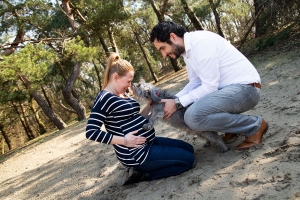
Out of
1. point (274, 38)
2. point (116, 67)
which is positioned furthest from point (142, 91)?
point (274, 38)

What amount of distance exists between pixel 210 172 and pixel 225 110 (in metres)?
0.65

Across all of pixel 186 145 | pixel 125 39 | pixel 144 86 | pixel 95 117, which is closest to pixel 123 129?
pixel 95 117

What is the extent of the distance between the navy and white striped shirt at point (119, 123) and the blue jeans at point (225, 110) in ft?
1.73

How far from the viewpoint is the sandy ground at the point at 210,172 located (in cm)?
216

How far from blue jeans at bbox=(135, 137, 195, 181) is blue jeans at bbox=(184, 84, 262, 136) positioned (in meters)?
0.34

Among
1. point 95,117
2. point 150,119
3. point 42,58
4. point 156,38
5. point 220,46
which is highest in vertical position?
point 42,58

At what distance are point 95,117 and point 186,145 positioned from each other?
1.19 metres

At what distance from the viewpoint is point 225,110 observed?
266cm

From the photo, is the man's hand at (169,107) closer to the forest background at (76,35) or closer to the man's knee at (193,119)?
the man's knee at (193,119)

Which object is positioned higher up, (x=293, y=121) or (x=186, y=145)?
(x=186, y=145)

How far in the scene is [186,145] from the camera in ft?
10.0

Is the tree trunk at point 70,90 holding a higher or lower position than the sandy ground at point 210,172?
higher

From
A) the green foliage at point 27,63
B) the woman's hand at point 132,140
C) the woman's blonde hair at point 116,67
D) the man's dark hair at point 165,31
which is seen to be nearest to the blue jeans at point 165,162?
the woman's hand at point 132,140

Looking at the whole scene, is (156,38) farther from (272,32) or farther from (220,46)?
(272,32)
